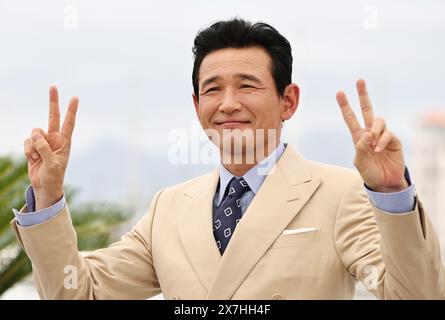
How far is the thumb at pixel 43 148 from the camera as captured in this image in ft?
6.55

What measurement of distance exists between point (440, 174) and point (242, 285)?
6033 cm

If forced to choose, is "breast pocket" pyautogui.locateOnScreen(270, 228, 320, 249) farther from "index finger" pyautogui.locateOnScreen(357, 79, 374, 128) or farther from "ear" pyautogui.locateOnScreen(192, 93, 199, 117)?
"ear" pyautogui.locateOnScreen(192, 93, 199, 117)

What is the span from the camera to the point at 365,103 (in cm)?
185

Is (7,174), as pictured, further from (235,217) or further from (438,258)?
(438,258)

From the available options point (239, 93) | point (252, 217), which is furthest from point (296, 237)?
point (239, 93)

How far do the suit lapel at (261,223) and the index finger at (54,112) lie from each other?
54 cm

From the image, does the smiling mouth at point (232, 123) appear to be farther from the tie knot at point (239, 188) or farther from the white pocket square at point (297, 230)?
the white pocket square at point (297, 230)

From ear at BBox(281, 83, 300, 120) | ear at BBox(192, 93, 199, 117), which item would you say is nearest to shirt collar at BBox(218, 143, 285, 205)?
ear at BBox(281, 83, 300, 120)

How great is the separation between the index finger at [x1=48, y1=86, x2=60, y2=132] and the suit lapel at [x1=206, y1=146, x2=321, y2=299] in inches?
21.1

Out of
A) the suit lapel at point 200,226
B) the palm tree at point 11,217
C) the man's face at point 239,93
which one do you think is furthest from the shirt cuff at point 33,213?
the palm tree at point 11,217

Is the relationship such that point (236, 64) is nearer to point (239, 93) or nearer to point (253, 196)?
point (239, 93)

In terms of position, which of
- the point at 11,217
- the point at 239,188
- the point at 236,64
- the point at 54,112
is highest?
the point at 236,64

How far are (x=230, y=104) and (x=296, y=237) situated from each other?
0.44 metres

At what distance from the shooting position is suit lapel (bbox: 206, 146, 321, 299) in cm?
205
